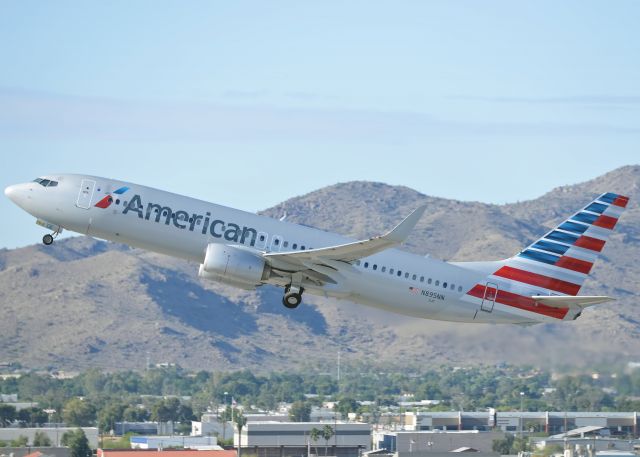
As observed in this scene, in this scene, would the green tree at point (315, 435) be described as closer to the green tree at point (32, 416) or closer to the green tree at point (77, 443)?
the green tree at point (77, 443)

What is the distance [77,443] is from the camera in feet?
358

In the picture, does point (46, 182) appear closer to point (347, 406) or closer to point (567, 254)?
point (567, 254)

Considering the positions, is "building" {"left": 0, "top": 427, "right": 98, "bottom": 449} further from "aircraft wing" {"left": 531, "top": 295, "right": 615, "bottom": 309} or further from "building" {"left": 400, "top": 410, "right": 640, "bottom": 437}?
"aircraft wing" {"left": 531, "top": 295, "right": 615, "bottom": 309}

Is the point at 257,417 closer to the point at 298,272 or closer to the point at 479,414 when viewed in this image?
the point at 479,414

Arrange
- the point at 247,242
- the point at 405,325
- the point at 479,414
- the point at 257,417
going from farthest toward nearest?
the point at 479,414
the point at 257,417
the point at 405,325
the point at 247,242

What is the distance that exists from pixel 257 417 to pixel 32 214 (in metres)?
79.1

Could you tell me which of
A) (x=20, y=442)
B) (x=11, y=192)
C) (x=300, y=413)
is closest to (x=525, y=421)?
Result: (x=300, y=413)

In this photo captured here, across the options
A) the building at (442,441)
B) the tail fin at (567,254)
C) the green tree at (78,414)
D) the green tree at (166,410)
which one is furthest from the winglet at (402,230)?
the green tree at (166,410)

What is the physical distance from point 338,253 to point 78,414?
93.0 m

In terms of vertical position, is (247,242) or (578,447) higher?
(247,242)

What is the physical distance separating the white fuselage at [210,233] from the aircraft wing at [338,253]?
0.90 meters

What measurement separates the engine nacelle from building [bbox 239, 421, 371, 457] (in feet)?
174

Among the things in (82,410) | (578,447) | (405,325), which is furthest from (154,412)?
(405,325)

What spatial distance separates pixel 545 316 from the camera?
64.2 meters
